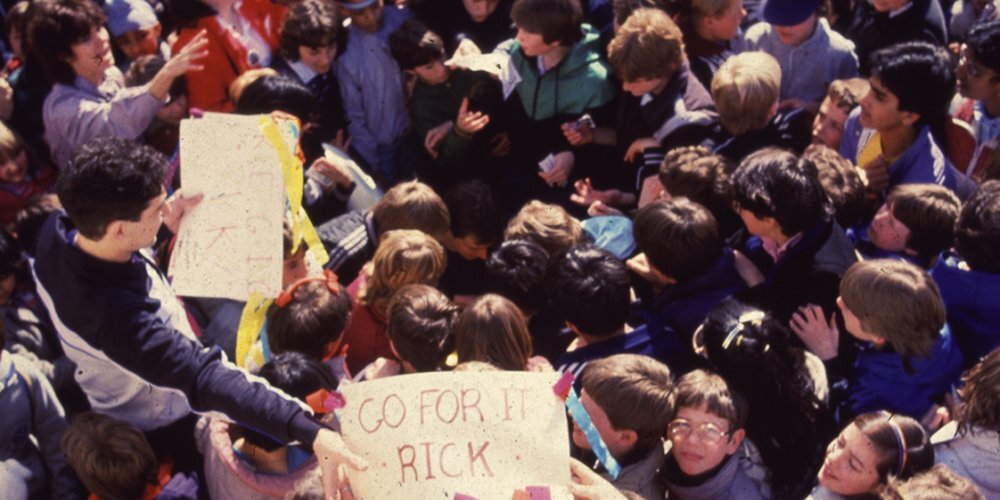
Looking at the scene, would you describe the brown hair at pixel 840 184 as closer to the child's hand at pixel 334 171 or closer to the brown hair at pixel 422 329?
the brown hair at pixel 422 329

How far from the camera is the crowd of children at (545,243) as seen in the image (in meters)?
2.67

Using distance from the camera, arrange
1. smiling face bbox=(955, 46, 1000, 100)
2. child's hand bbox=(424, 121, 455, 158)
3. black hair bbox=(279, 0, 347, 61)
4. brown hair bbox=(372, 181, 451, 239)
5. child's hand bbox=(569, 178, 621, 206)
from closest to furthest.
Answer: brown hair bbox=(372, 181, 451, 239), smiling face bbox=(955, 46, 1000, 100), child's hand bbox=(569, 178, 621, 206), black hair bbox=(279, 0, 347, 61), child's hand bbox=(424, 121, 455, 158)

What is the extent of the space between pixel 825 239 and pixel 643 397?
1.10m

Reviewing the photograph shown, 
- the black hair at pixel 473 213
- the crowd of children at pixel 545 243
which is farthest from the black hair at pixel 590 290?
the black hair at pixel 473 213

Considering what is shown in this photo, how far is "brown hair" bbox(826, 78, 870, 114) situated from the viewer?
13.6 ft

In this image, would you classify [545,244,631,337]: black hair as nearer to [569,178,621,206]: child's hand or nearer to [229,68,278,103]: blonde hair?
[569,178,621,206]: child's hand

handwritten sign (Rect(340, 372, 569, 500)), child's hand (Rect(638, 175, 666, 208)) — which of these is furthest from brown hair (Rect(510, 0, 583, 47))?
handwritten sign (Rect(340, 372, 569, 500))

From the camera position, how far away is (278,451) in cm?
281

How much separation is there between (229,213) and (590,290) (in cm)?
120

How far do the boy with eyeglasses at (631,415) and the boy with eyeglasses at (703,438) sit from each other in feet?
0.14

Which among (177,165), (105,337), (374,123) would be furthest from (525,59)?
(105,337)

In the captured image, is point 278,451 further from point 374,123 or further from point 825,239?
point 374,123

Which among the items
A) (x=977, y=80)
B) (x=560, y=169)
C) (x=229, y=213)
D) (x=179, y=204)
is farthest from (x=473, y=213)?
(x=977, y=80)

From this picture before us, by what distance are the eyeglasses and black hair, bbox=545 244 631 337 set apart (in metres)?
0.52
